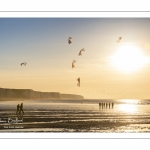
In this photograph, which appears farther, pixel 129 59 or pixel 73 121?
pixel 73 121

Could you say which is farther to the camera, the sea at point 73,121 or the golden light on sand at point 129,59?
the sea at point 73,121

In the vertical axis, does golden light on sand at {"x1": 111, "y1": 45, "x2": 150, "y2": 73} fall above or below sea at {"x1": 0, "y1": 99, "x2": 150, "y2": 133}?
above

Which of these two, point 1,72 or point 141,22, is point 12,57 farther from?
point 141,22

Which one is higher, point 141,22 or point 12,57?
point 141,22

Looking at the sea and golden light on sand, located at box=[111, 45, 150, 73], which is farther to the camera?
the sea
